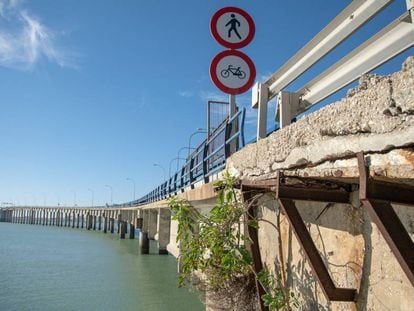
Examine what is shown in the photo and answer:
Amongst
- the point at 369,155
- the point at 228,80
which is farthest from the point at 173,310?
the point at 369,155

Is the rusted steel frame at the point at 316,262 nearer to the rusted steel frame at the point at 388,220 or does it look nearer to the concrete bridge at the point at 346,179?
the concrete bridge at the point at 346,179

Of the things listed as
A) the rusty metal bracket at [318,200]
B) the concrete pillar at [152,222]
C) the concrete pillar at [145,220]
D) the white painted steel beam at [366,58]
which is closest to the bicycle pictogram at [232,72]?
the white painted steel beam at [366,58]

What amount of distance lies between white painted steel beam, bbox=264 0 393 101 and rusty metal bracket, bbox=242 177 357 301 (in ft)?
3.63

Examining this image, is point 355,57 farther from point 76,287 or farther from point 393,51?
point 76,287

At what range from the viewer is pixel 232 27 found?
19.8 ft

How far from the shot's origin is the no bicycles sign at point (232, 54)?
5973 millimetres

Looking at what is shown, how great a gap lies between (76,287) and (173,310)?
18.4 feet

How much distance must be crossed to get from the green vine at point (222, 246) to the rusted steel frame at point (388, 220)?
160cm

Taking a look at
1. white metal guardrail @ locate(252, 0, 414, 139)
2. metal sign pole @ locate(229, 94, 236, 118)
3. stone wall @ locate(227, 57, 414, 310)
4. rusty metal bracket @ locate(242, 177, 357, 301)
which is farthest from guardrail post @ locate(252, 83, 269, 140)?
metal sign pole @ locate(229, 94, 236, 118)

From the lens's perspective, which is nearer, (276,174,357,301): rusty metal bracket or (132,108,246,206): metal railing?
(276,174,357,301): rusty metal bracket

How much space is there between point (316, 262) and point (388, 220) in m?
0.82

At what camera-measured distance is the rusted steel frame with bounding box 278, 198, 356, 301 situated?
2.48 meters

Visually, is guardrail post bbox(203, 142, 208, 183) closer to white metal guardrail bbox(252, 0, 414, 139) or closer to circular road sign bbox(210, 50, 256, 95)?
circular road sign bbox(210, 50, 256, 95)

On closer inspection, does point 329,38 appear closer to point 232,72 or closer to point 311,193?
point 311,193
